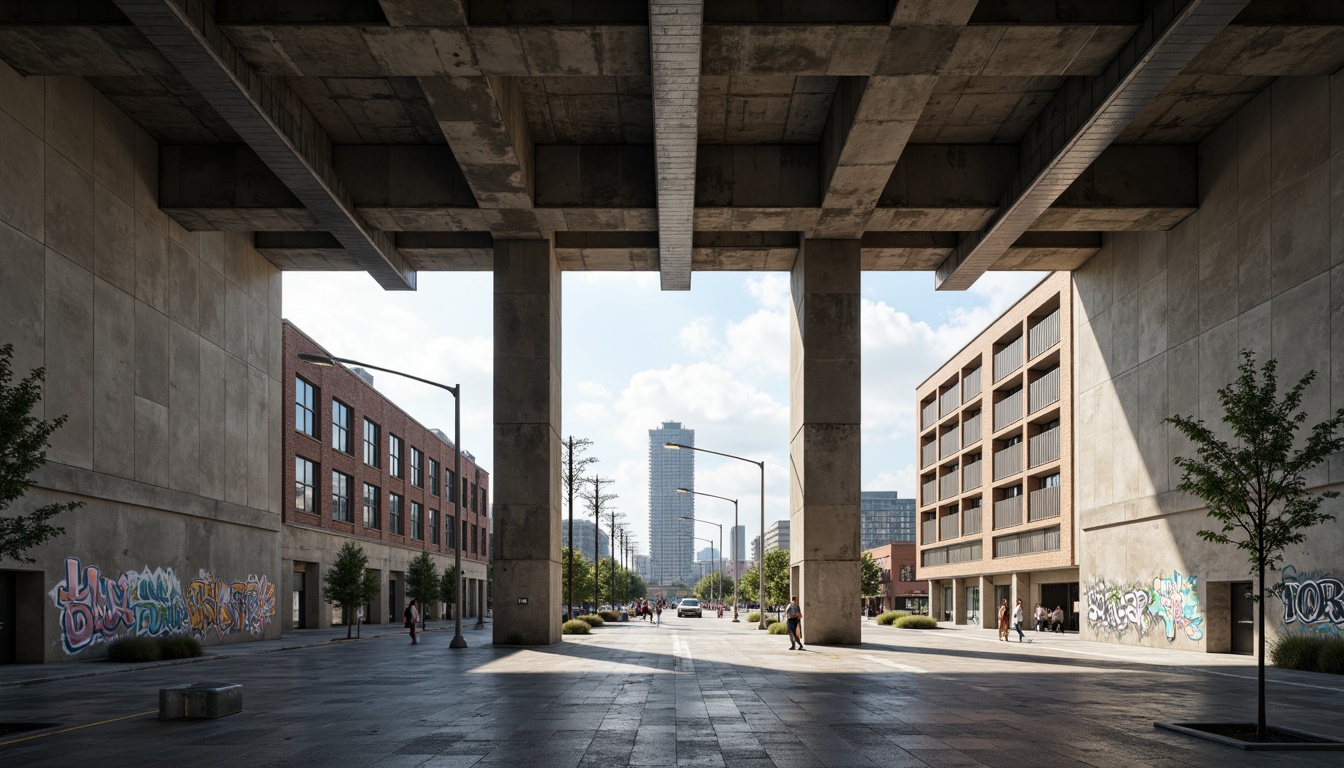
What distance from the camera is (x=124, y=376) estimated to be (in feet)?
95.6

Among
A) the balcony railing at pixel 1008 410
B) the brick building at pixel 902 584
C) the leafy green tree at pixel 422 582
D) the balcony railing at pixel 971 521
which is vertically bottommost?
the brick building at pixel 902 584

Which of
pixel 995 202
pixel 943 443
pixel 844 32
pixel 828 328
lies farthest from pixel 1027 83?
pixel 943 443

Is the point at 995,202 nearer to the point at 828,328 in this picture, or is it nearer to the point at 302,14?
the point at 828,328

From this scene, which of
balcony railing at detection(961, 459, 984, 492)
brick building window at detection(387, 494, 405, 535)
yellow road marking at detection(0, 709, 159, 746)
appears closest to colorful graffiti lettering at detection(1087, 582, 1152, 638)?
balcony railing at detection(961, 459, 984, 492)

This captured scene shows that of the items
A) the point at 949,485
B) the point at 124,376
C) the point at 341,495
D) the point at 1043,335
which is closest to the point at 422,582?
the point at 341,495

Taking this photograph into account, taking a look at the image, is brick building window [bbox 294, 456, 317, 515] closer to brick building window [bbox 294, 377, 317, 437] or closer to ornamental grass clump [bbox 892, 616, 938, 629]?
brick building window [bbox 294, 377, 317, 437]

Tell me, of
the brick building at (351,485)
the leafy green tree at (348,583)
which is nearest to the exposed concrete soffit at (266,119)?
the brick building at (351,485)

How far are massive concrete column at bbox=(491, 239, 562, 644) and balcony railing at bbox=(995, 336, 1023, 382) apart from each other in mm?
32274

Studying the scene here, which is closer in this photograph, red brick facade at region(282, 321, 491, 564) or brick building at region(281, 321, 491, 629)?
red brick facade at region(282, 321, 491, 564)

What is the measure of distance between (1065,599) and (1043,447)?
32.2 feet

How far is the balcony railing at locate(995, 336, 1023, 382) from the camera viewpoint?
189 feet

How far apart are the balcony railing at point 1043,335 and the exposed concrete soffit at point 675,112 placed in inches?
942

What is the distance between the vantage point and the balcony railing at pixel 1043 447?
51.6 m

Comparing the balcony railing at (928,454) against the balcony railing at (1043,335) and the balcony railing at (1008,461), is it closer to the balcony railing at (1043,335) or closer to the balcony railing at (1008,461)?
the balcony railing at (1008,461)
